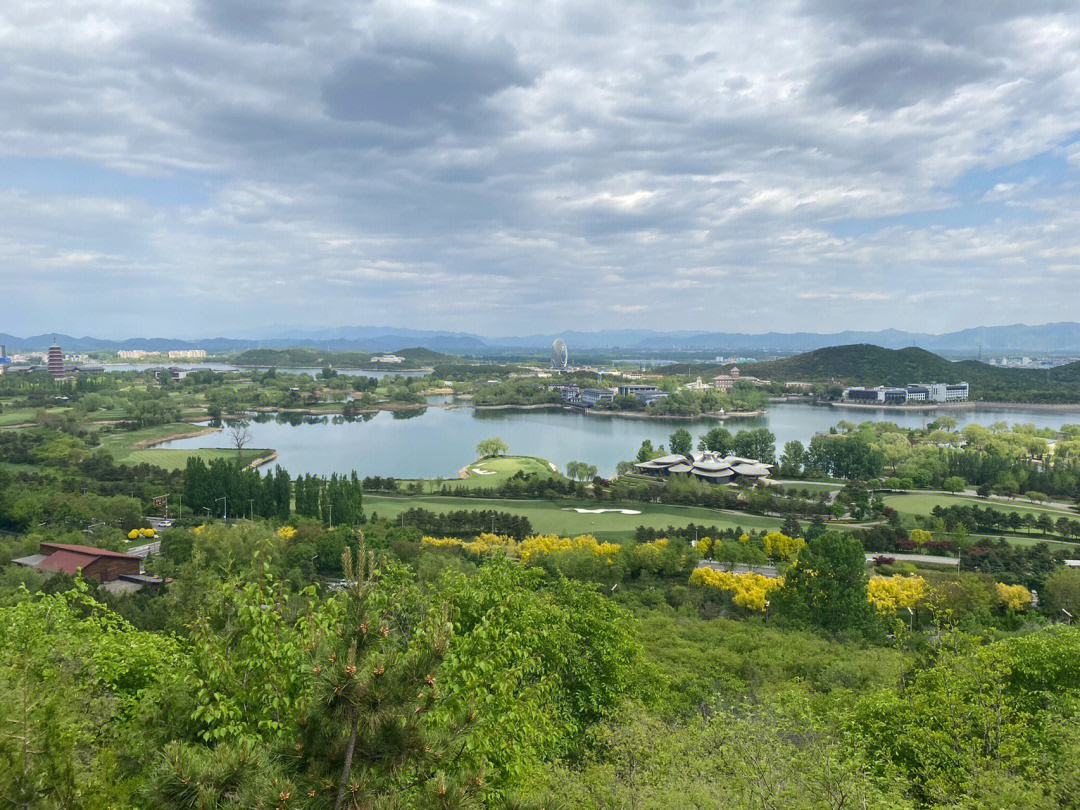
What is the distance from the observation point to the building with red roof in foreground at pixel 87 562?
12.7m

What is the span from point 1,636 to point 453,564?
22.4 ft

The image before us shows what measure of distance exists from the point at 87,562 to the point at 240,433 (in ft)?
95.9

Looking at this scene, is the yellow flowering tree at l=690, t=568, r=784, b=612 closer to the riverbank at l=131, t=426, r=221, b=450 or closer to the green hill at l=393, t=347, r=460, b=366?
the riverbank at l=131, t=426, r=221, b=450

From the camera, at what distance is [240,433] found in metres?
40.5

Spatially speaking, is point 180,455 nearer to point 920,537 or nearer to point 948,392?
point 920,537

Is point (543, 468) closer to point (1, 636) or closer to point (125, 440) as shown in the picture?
point (125, 440)

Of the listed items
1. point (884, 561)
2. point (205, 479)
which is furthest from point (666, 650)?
point (205, 479)

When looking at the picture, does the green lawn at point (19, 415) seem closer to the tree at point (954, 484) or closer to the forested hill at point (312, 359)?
the tree at point (954, 484)

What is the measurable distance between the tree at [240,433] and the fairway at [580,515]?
1494cm

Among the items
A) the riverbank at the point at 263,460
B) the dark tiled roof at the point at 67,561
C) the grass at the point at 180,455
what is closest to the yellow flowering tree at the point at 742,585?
A: the dark tiled roof at the point at 67,561

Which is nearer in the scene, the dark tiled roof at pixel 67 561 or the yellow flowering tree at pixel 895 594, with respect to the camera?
the yellow flowering tree at pixel 895 594

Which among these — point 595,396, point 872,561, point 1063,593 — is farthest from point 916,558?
point 595,396

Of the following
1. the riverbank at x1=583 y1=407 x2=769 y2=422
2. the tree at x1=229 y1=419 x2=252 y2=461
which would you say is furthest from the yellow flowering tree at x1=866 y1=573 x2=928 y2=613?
the riverbank at x1=583 y1=407 x2=769 y2=422

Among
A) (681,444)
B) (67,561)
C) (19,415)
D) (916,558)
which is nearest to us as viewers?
(67,561)
